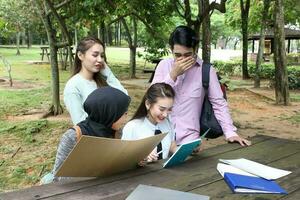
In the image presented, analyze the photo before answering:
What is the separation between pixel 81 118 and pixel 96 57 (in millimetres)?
454

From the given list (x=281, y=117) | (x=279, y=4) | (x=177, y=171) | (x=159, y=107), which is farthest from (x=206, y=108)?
(x=279, y=4)

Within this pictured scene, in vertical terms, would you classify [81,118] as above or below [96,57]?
below

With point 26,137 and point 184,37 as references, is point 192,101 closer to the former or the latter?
point 184,37

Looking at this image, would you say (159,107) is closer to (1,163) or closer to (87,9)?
(1,163)

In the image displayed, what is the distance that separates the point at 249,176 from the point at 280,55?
977cm

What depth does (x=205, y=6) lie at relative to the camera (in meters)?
9.39

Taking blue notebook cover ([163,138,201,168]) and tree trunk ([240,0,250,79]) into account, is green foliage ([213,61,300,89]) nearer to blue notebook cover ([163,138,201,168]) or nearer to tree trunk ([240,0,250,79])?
tree trunk ([240,0,250,79])

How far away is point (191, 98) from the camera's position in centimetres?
298

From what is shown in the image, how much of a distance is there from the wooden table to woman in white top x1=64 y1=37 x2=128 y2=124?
28.7 inches

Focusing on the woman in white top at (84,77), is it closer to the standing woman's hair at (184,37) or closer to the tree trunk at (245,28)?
the standing woman's hair at (184,37)

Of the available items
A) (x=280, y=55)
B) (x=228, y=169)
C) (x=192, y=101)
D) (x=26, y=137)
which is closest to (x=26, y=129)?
(x=26, y=137)

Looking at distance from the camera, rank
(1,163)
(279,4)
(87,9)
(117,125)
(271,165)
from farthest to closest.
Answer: (279,4)
(87,9)
(1,163)
(271,165)
(117,125)

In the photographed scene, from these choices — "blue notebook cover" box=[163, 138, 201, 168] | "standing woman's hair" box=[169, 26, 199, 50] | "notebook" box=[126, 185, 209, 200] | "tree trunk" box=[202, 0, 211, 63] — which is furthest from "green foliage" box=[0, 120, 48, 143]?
"notebook" box=[126, 185, 209, 200]

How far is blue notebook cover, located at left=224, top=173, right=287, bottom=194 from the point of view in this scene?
2.01 m
